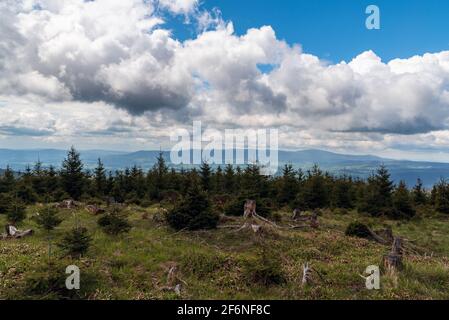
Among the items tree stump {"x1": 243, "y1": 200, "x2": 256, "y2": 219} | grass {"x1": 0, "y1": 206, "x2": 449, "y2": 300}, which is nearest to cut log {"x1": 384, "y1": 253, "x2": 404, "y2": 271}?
grass {"x1": 0, "y1": 206, "x2": 449, "y2": 300}

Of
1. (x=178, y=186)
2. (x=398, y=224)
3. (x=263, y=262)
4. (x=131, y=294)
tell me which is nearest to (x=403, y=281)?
(x=263, y=262)

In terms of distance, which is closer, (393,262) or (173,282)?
(173,282)

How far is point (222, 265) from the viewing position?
535 inches

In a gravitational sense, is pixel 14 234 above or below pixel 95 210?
above

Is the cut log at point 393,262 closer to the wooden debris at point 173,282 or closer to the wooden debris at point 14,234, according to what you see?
the wooden debris at point 173,282

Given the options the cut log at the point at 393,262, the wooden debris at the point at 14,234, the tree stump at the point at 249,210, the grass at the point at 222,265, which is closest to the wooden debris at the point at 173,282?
the grass at the point at 222,265

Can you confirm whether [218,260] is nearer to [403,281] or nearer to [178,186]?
[403,281]

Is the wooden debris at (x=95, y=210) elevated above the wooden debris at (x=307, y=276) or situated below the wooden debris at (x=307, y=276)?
below

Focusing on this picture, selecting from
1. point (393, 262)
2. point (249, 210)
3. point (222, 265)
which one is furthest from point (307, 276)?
point (249, 210)

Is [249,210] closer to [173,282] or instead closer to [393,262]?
[393,262]

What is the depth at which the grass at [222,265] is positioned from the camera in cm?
1103

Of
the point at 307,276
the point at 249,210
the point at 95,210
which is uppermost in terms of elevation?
the point at 249,210

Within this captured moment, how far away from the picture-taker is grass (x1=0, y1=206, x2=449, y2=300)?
1103 centimetres

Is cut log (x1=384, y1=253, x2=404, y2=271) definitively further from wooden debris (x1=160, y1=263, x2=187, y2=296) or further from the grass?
wooden debris (x1=160, y1=263, x2=187, y2=296)
